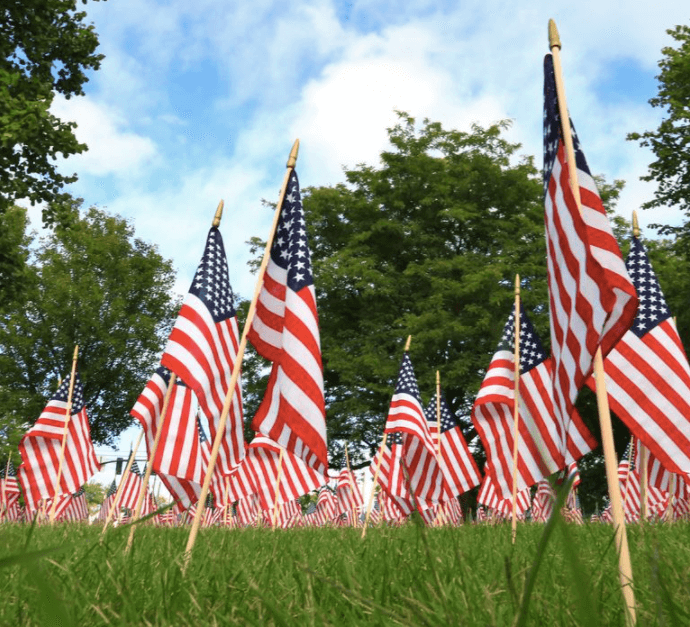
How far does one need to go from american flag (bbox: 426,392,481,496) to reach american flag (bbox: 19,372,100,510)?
6960 mm

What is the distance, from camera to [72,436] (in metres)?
15.4

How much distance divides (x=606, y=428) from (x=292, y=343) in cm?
344

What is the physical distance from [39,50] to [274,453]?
10.1 m

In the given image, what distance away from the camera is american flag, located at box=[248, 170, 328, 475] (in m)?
6.31

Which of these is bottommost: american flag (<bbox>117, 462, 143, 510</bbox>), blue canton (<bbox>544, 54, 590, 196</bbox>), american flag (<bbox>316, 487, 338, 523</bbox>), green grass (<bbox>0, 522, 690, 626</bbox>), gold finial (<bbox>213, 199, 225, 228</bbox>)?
green grass (<bbox>0, 522, 690, 626</bbox>)

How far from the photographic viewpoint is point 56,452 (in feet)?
50.8

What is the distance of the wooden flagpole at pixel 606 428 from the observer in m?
2.61

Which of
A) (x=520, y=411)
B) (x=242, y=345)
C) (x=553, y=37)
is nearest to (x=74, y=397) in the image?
(x=520, y=411)

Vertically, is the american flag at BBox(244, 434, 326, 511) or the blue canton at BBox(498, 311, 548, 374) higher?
the blue canton at BBox(498, 311, 548, 374)

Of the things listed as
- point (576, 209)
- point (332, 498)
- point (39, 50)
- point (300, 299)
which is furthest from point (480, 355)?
point (576, 209)

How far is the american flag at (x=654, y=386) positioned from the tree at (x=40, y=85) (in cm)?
1117

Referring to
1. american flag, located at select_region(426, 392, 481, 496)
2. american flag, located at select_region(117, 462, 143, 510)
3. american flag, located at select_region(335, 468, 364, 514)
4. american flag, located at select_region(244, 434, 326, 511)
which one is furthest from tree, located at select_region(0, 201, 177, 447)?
american flag, located at select_region(426, 392, 481, 496)

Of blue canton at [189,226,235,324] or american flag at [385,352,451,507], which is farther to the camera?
american flag at [385,352,451,507]

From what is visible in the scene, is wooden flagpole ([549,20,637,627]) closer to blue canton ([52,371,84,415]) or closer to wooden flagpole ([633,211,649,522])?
wooden flagpole ([633,211,649,522])
